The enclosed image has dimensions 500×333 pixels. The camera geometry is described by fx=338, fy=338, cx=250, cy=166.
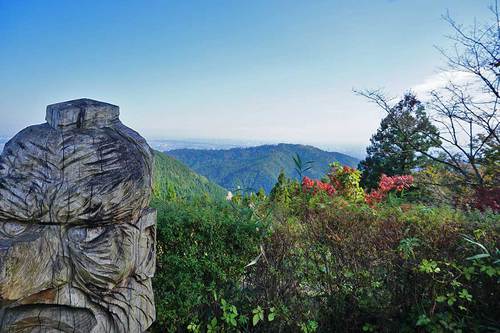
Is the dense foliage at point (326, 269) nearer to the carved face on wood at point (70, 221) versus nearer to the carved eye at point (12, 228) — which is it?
the carved face on wood at point (70, 221)

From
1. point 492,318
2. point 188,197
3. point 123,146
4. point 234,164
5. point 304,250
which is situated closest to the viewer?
point 123,146

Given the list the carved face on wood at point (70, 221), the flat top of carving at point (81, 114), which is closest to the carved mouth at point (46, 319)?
the carved face on wood at point (70, 221)

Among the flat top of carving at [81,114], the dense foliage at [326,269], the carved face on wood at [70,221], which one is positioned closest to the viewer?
the carved face on wood at [70,221]

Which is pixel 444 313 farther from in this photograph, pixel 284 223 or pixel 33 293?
pixel 33 293

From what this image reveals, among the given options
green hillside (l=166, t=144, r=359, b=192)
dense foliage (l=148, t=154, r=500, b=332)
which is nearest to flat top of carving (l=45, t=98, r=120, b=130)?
dense foliage (l=148, t=154, r=500, b=332)

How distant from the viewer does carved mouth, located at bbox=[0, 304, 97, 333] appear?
1.75m

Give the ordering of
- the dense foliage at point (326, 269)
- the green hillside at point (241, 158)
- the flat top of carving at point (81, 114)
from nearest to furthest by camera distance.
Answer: the flat top of carving at point (81, 114)
the dense foliage at point (326, 269)
the green hillside at point (241, 158)

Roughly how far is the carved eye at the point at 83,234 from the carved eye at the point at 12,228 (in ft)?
0.78

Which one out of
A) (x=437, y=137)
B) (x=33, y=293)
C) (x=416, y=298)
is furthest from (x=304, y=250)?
(x=437, y=137)

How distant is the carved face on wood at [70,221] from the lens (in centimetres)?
172

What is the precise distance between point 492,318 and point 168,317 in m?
2.75

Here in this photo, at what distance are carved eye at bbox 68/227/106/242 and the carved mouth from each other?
38cm

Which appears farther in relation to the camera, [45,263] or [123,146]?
[123,146]

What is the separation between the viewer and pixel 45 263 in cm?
170
